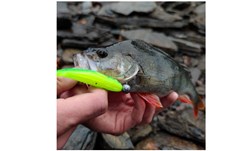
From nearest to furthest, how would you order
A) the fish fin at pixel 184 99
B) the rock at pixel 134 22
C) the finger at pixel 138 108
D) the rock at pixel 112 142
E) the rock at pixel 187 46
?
the finger at pixel 138 108 → the fish fin at pixel 184 99 → the rock at pixel 112 142 → the rock at pixel 187 46 → the rock at pixel 134 22

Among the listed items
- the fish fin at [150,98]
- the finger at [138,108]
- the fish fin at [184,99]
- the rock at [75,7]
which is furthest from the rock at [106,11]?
the fish fin at [150,98]

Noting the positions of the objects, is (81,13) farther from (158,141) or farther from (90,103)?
(90,103)

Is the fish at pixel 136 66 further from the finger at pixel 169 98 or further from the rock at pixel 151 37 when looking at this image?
the rock at pixel 151 37

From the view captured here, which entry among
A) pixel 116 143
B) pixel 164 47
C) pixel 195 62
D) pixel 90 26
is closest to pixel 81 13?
pixel 90 26

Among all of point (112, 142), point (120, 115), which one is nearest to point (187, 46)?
point (112, 142)

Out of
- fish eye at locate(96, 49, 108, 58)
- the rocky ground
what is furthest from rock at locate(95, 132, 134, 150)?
fish eye at locate(96, 49, 108, 58)
